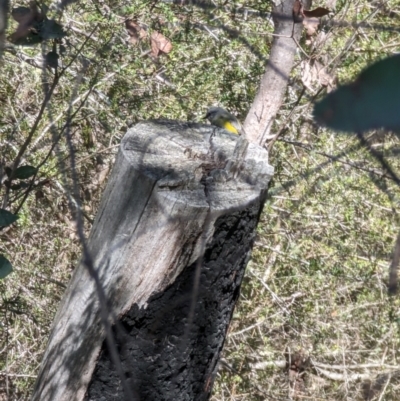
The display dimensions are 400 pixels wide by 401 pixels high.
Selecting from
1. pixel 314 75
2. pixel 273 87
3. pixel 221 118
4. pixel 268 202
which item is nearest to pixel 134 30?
pixel 221 118

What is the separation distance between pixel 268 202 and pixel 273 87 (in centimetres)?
84

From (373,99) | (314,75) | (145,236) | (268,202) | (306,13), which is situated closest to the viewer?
(373,99)

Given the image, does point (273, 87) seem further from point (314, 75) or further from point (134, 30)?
point (134, 30)

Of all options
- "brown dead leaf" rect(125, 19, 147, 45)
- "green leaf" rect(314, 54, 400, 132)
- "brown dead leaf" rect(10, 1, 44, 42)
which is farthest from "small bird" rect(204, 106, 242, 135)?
"green leaf" rect(314, 54, 400, 132)

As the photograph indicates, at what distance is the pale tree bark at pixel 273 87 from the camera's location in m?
3.38

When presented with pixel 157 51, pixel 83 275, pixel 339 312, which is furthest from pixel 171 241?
pixel 339 312

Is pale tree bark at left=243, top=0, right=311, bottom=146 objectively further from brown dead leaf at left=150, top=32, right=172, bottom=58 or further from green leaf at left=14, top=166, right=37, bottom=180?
green leaf at left=14, top=166, right=37, bottom=180

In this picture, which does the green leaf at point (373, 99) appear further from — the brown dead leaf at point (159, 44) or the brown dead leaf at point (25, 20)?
the brown dead leaf at point (159, 44)

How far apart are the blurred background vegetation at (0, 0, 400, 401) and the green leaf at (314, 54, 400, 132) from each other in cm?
265

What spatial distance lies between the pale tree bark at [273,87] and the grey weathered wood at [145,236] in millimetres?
1711

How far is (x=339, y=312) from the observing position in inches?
181

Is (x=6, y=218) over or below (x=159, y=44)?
below

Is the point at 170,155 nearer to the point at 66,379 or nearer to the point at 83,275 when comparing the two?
the point at 83,275

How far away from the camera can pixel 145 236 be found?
1.53m
